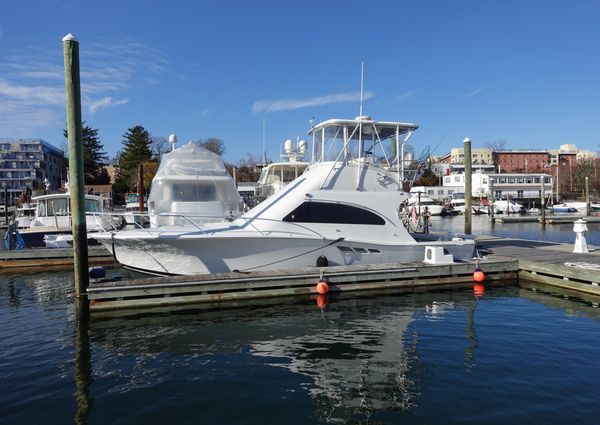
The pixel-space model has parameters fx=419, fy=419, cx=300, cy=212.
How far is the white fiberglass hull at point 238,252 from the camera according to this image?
10.5 meters

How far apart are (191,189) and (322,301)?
7.38m

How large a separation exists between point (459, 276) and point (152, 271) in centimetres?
866

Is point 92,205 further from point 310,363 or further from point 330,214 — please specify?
point 310,363

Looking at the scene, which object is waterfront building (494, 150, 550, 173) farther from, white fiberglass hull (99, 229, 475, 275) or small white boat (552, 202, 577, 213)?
white fiberglass hull (99, 229, 475, 275)

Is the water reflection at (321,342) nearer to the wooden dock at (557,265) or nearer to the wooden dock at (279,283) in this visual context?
the wooden dock at (279,283)

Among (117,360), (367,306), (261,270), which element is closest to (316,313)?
(367,306)

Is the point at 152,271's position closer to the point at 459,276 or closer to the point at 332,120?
the point at 332,120

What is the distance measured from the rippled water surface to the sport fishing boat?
155 centimetres

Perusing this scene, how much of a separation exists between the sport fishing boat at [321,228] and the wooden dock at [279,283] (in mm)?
553

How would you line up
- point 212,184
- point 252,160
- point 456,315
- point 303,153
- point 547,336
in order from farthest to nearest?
1. point 252,160
2. point 303,153
3. point 212,184
4. point 456,315
5. point 547,336

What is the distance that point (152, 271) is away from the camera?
429 inches

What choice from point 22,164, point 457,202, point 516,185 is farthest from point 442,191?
point 22,164

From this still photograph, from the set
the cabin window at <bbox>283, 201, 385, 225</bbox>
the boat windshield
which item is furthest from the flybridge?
the cabin window at <bbox>283, 201, 385, 225</bbox>

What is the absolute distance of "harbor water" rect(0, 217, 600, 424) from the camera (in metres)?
5.42
